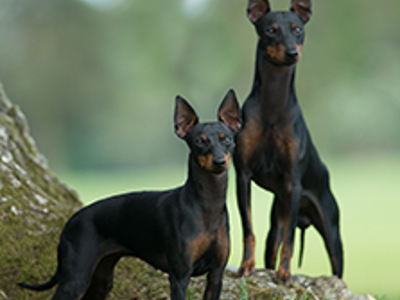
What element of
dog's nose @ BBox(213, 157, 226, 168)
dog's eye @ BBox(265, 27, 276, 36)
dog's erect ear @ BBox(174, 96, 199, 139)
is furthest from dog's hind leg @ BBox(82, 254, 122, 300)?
dog's eye @ BBox(265, 27, 276, 36)

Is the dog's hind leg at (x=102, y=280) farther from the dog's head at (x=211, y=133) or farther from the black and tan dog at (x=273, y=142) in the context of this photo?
the black and tan dog at (x=273, y=142)

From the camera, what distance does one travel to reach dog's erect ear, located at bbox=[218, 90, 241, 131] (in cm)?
389

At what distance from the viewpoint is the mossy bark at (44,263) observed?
4.84 m

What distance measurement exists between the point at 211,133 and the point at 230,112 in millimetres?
367

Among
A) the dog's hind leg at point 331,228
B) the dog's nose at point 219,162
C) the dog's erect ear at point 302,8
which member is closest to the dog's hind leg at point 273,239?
the dog's hind leg at point 331,228

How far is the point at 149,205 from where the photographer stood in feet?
13.0

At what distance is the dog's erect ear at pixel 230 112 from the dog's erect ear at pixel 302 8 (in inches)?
49.4

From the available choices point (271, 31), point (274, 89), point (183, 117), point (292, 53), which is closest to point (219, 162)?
point (183, 117)

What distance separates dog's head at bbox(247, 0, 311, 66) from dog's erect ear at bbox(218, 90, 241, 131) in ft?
2.37

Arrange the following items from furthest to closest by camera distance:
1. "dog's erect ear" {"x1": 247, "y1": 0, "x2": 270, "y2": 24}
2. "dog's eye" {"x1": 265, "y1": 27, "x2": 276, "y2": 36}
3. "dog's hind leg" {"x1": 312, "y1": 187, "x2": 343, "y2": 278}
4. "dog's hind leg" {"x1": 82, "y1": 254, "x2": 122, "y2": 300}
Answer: "dog's hind leg" {"x1": 312, "y1": 187, "x2": 343, "y2": 278}, "dog's erect ear" {"x1": 247, "y1": 0, "x2": 270, "y2": 24}, "dog's eye" {"x1": 265, "y1": 27, "x2": 276, "y2": 36}, "dog's hind leg" {"x1": 82, "y1": 254, "x2": 122, "y2": 300}

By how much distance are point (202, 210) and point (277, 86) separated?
1.50m

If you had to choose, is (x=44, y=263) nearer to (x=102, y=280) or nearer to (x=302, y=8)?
(x=102, y=280)

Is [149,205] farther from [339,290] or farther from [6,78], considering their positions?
[6,78]

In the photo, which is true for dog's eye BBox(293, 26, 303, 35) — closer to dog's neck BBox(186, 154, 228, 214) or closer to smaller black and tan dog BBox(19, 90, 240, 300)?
smaller black and tan dog BBox(19, 90, 240, 300)
